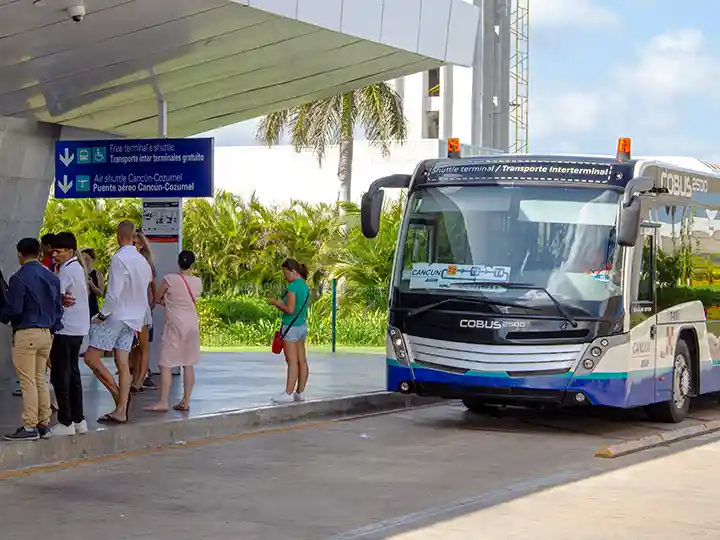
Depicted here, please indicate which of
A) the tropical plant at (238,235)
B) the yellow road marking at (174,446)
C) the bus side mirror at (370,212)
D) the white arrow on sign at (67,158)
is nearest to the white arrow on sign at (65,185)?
the white arrow on sign at (67,158)

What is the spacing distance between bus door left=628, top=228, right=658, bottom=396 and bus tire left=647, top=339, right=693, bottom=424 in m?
0.59

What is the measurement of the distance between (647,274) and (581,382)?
1595 mm

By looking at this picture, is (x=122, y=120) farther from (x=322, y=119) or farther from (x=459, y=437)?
(x=322, y=119)

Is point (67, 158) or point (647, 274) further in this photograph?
point (67, 158)

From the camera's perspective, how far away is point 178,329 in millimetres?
13328

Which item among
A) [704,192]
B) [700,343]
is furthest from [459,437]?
[704,192]

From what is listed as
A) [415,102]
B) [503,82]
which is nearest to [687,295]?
[503,82]

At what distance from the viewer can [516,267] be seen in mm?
13469

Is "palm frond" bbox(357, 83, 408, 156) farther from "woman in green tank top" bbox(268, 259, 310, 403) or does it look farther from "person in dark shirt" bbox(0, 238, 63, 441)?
"person in dark shirt" bbox(0, 238, 63, 441)

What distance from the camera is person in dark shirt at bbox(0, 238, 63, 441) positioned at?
1077cm

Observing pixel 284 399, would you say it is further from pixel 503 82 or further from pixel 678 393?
pixel 503 82

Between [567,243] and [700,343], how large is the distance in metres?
2.81

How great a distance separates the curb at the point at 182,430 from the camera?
35.5ft

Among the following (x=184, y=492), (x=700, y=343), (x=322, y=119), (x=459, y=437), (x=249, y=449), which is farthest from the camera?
(x=322, y=119)
